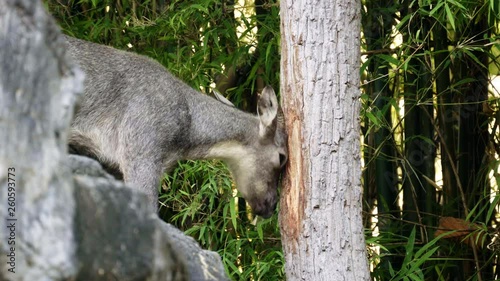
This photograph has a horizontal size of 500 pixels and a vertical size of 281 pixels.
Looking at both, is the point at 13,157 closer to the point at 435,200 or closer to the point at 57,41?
the point at 57,41

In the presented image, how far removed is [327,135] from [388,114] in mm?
1803

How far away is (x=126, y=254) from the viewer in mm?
1643

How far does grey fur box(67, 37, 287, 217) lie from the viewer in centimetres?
433

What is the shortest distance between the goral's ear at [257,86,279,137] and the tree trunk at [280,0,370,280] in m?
0.42

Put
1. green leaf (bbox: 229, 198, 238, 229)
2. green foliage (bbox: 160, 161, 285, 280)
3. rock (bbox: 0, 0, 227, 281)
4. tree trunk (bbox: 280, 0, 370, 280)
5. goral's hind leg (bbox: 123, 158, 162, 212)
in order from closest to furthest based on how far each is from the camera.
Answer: rock (bbox: 0, 0, 227, 281) < tree trunk (bbox: 280, 0, 370, 280) < goral's hind leg (bbox: 123, 158, 162, 212) < green leaf (bbox: 229, 198, 238, 229) < green foliage (bbox: 160, 161, 285, 280)

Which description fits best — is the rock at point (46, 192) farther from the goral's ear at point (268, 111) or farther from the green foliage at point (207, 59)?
the green foliage at point (207, 59)

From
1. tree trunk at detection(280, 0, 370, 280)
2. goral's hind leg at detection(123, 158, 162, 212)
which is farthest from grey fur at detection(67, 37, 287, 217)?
tree trunk at detection(280, 0, 370, 280)

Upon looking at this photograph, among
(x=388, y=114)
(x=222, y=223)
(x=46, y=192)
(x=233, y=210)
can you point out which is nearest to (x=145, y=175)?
(x=233, y=210)

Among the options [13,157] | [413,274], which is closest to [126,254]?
[13,157]

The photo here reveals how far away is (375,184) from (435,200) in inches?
14.9

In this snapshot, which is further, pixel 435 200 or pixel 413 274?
pixel 435 200

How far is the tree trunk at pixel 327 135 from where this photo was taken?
12.6 feet

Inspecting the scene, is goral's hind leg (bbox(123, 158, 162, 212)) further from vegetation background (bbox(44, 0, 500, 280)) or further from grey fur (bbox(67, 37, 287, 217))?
vegetation background (bbox(44, 0, 500, 280))

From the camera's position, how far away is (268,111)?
4.45 m
